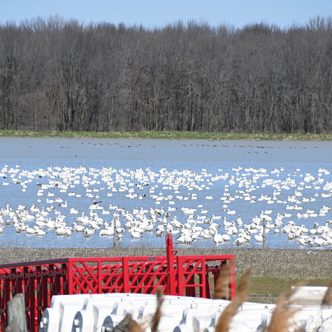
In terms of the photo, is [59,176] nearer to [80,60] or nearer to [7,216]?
[7,216]

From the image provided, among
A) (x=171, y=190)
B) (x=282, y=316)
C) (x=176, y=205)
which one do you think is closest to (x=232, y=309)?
(x=282, y=316)

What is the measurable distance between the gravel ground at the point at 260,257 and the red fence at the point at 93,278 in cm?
559

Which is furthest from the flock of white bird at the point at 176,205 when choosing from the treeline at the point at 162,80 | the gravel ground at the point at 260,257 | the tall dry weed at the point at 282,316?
the treeline at the point at 162,80

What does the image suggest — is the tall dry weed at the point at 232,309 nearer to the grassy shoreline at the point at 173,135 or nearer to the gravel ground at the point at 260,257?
the gravel ground at the point at 260,257

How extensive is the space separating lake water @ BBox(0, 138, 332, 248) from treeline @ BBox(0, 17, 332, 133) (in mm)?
22807

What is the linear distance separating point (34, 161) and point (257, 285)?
5048 cm

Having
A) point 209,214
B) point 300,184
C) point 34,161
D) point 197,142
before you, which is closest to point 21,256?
point 209,214

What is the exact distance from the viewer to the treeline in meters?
109

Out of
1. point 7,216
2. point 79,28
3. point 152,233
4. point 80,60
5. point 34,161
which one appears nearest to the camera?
point 152,233

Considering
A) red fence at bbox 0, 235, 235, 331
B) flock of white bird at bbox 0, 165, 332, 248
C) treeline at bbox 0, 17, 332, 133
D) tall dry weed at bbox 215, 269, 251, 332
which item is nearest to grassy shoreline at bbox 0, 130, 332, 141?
treeline at bbox 0, 17, 332, 133

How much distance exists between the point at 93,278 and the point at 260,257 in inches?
368

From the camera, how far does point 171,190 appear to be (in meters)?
45.3

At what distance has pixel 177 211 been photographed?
36188mm

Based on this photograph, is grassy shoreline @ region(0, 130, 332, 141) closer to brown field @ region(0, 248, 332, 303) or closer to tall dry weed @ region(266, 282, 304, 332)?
brown field @ region(0, 248, 332, 303)
